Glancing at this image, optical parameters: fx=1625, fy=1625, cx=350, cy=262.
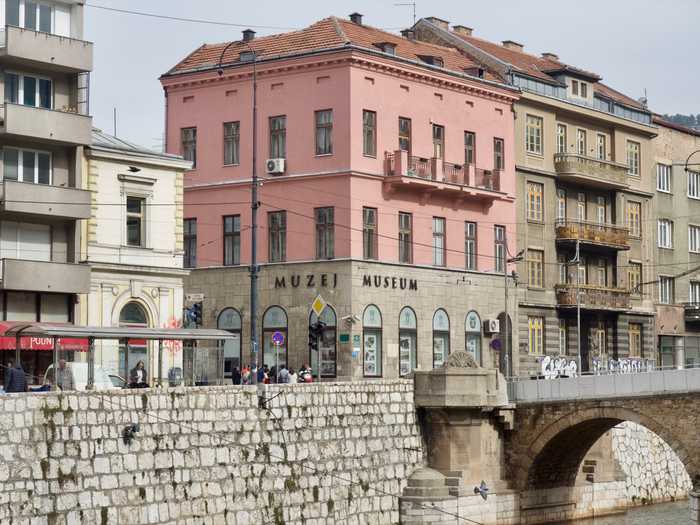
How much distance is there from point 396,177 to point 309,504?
21.1m

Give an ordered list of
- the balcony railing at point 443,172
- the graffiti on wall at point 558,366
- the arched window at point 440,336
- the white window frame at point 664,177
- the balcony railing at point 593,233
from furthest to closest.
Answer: the white window frame at point 664,177 < the balcony railing at point 593,233 < the graffiti on wall at point 558,366 < the arched window at point 440,336 < the balcony railing at point 443,172

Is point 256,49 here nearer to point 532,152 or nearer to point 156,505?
point 532,152

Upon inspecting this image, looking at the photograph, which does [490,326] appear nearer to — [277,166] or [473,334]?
[473,334]

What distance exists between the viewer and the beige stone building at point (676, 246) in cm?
9038

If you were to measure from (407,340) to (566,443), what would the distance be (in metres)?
10.7

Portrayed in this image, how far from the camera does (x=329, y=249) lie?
68688 millimetres

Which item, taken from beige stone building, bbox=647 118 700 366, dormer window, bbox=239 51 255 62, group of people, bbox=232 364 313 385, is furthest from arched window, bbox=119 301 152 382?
beige stone building, bbox=647 118 700 366

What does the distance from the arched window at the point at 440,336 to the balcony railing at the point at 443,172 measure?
19.5ft

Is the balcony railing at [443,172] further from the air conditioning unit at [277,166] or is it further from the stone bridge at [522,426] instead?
the stone bridge at [522,426]

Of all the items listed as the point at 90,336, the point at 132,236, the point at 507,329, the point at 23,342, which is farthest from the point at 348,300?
the point at 90,336

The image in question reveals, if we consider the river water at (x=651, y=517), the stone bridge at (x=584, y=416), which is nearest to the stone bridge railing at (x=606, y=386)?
the stone bridge at (x=584, y=416)

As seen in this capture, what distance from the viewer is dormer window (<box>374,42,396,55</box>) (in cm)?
7012

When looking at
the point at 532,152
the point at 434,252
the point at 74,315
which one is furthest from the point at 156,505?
the point at 532,152

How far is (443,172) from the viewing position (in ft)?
236
